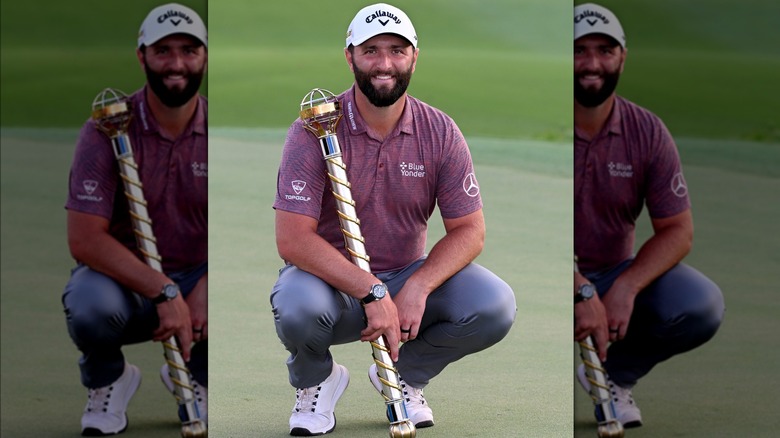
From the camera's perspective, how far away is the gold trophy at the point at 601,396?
152 cm

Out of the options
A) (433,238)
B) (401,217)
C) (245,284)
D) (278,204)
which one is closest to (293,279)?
(278,204)

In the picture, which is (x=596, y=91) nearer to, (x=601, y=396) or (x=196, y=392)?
(x=601, y=396)

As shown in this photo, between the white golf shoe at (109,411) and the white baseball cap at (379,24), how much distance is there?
5.05 ft

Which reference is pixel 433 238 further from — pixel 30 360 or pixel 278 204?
pixel 30 360

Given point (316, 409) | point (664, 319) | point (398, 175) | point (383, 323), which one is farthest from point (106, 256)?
point (398, 175)

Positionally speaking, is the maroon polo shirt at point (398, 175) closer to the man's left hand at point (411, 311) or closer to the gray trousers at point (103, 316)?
the man's left hand at point (411, 311)

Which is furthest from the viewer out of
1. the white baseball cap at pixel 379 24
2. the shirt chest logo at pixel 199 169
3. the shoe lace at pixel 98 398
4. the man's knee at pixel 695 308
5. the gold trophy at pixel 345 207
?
the white baseball cap at pixel 379 24

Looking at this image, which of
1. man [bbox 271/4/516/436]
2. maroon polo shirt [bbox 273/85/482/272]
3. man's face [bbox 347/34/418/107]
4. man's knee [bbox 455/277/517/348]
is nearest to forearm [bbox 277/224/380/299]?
man [bbox 271/4/516/436]

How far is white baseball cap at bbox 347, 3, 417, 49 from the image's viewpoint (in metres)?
2.85

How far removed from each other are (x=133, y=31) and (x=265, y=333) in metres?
2.74

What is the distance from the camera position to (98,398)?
141 centimetres

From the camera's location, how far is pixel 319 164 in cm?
279

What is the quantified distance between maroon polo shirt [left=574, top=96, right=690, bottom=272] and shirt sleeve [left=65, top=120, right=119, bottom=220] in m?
0.56

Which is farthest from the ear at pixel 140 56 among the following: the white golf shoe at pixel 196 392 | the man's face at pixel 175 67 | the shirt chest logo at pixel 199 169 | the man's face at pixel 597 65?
the man's face at pixel 597 65
